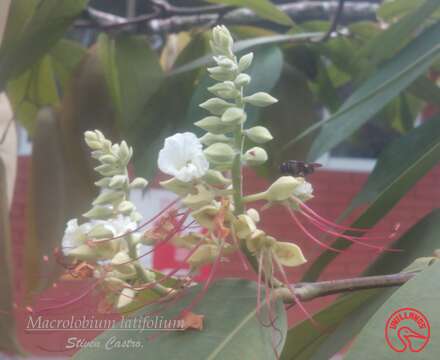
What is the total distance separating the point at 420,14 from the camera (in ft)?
1.50

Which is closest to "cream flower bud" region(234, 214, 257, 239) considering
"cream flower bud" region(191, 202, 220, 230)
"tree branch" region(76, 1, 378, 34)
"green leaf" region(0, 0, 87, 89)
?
"cream flower bud" region(191, 202, 220, 230)

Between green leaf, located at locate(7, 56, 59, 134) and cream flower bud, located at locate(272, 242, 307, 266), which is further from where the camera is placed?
green leaf, located at locate(7, 56, 59, 134)

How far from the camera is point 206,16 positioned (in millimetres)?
601

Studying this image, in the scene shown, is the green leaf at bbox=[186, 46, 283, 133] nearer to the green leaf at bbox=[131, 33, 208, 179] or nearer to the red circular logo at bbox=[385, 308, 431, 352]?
the green leaf at bbox=[131, 33, 208, 179]

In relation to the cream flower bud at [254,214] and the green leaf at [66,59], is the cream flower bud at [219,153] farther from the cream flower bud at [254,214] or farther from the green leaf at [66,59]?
the green leaf at [66,59]

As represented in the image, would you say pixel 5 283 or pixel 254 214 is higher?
pixel 254 214

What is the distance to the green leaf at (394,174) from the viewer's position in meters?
0.36

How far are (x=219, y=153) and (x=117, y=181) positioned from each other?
0.16 feet

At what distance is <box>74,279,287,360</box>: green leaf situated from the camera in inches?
9.7

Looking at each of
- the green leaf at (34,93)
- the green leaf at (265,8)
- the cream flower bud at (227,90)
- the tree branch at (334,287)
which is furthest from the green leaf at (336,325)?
the green leaf at (34,93)

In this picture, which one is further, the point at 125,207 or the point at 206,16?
the point at 206,16

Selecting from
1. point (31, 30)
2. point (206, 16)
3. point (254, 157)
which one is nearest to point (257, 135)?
point (254, 157)

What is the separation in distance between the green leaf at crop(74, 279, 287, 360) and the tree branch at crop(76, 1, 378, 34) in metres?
0.37

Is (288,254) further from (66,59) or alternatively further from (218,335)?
(66,59)
